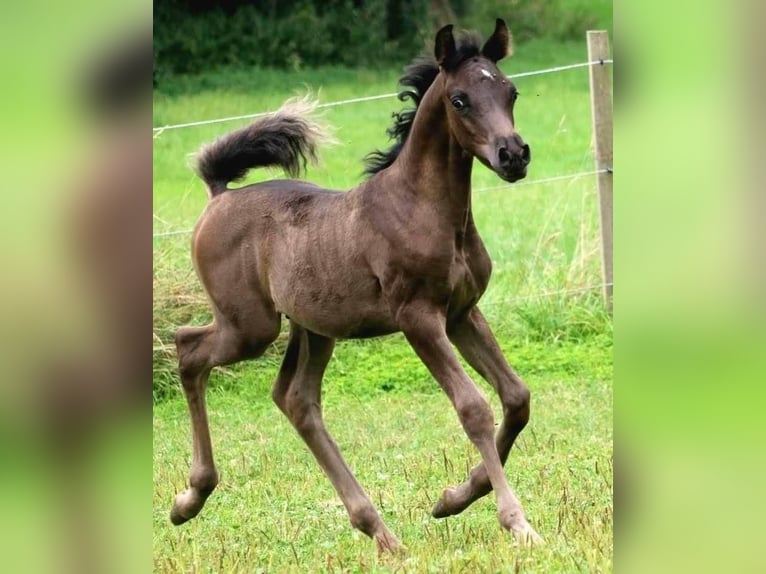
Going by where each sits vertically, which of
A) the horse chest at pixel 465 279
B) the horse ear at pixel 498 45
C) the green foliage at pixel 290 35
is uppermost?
the horse ear at pixel 498 45

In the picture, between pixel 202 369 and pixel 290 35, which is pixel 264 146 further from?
pixel 290 35

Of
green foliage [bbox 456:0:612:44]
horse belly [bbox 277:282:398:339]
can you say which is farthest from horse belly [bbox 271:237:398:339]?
green foliage [bbox 456:0:612:44]

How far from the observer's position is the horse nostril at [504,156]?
4134 mm

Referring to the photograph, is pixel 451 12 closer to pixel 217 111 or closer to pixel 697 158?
pixel 217 111

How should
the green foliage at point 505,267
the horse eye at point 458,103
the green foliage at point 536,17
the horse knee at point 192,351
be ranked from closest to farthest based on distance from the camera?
the horse eye at point 458,103 < the horse knee at point 192,351 < the green foliage at point 505,267 < the green foliage at point 536,17

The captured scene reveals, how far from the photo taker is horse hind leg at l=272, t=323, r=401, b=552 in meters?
4.84

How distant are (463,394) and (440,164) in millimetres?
→ 915

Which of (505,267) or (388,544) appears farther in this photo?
(505,267)

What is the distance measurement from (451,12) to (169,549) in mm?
16037

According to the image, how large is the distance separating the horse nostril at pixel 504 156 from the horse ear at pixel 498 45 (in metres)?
0.56

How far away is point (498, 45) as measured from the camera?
4.59 metres

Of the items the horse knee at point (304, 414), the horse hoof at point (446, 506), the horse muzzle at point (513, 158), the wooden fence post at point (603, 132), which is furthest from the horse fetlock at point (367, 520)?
the wooden fence post at point (603, 132)

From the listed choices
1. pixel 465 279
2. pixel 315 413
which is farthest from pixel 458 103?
pixel 315 413

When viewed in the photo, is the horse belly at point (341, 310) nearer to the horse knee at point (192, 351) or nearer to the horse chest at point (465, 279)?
the horse chest at point (465, 279)
